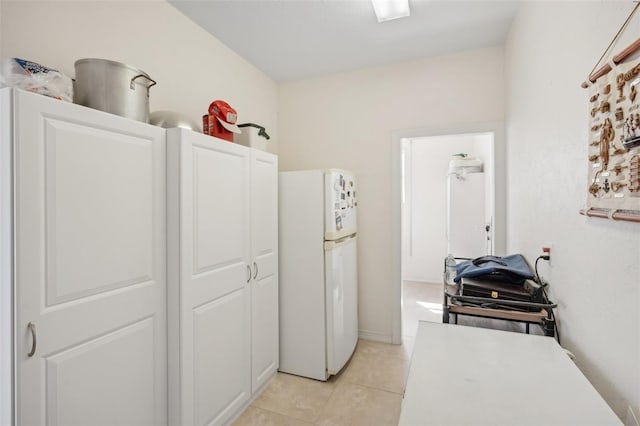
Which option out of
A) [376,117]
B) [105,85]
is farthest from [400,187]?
[105,85]

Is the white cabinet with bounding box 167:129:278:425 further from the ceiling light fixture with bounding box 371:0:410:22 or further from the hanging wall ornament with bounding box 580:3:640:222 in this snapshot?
the hanging wall ornament with bounding box 580:3:640:222

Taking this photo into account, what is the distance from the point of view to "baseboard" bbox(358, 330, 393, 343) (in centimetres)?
297

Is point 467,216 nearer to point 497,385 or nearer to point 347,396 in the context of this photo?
point 347,396

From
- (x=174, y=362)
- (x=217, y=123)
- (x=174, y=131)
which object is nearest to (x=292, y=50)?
Answer: (x=217, y=123)

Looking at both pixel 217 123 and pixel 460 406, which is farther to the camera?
pixel 217 123

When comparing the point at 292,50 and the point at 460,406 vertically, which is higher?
the point at 292,50

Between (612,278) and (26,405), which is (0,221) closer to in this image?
(26,405)

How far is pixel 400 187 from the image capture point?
2.92 metres

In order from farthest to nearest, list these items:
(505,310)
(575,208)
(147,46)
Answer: (147,46) → (505,310) → (575,208)

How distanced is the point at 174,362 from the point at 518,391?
1.51 meters

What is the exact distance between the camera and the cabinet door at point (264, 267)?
2.14m

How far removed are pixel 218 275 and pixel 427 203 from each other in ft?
13.5

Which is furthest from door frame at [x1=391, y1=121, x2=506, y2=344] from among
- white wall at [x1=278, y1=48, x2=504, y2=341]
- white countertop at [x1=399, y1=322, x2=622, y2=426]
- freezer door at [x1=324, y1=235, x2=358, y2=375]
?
white countertop at [x1=399, y1=322, x2=622, y2=426]

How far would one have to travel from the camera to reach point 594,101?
3.22ft
